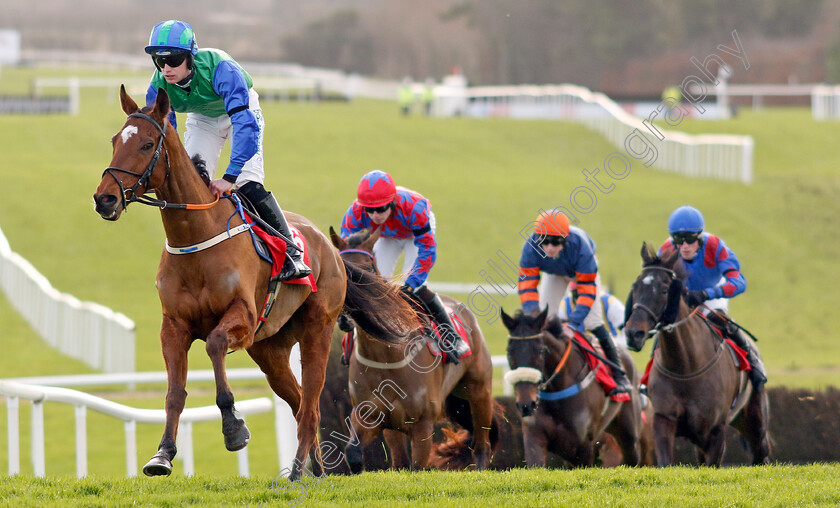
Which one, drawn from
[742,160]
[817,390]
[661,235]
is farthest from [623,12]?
[817,390]

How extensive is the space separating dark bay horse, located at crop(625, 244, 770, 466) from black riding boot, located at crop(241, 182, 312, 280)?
8.53ft

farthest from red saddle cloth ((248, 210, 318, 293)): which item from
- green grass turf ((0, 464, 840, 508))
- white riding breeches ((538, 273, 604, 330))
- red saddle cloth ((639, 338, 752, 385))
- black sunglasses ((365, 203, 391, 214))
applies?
red saddle cloth ((639, 338, 752, 385))

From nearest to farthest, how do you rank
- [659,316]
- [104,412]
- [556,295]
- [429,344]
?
[104,412] → [429,344] → [659,316] → [556,295]

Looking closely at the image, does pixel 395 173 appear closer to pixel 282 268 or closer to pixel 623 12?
pixel 282 268

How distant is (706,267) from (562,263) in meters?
1.12

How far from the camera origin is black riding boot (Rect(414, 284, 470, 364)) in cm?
631

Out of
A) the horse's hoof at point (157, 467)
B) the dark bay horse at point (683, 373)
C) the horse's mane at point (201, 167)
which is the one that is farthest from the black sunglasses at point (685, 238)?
the horse's hoof at point (157, 467)

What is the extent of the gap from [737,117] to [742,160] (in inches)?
357

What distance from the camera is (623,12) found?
47.1 metres

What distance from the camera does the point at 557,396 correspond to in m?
6.82

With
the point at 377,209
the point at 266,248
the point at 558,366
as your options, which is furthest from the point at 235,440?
the point at 558,366

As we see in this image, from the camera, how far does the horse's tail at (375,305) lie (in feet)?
18.8

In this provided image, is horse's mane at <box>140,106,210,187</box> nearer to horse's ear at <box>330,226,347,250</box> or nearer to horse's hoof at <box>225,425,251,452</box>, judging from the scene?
horse's hoof at <box>225,425,251,452</box>

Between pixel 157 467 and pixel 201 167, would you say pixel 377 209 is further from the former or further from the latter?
pixel 157 467
